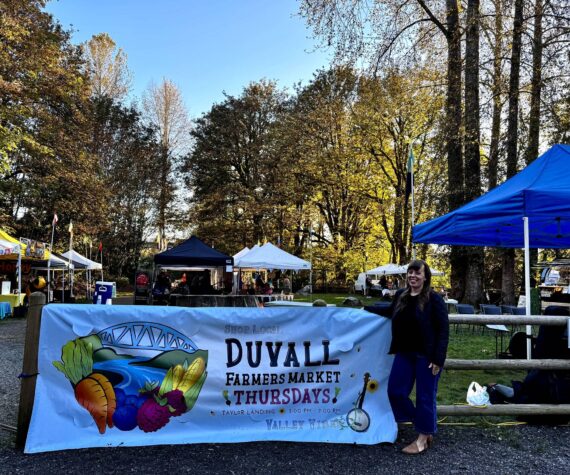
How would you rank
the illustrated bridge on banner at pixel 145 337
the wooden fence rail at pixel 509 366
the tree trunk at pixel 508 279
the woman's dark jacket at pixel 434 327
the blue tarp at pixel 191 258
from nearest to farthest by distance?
the woman's dark jacket at pixel 434 327
the illustrated bridge on banner at pixel 145 337
the wooden fence rail at pixel 509 366
the blue tarp at pixel 191 258
the tree trunk at pixel 508 279

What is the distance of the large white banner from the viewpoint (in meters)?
3.85

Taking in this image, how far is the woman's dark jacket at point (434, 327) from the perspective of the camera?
12.4 feet

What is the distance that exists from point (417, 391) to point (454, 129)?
1382cm

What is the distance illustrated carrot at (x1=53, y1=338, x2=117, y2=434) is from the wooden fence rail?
3.06 meters

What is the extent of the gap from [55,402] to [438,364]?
128 inches

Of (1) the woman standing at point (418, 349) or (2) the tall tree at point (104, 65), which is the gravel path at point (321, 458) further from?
(2) the tall tree at point (104, 65)

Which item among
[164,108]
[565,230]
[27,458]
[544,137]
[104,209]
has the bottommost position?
[27,458]

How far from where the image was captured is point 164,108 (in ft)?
138

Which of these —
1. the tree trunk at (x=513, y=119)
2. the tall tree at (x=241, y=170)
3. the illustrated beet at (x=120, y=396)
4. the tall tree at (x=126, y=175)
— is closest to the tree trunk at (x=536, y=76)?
the tree trunk at (x=513, y=119)

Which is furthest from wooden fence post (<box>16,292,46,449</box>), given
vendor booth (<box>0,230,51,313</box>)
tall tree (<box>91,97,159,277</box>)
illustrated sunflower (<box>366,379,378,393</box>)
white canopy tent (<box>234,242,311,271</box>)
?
tall tree (<box>91,97,159,277</box>)

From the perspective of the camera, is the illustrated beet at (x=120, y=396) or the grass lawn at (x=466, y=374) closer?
the illustrated beet at (x=120, y=396)

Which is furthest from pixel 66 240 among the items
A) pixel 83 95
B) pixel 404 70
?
pixel 404 70

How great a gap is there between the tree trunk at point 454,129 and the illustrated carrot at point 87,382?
1393 centimetres

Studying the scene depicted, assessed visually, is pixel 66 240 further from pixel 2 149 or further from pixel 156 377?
pixel 156 377
